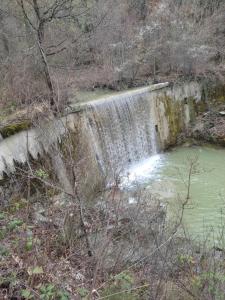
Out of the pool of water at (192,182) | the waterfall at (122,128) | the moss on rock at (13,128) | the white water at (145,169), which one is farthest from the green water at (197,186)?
the moss on rock at (13,128)

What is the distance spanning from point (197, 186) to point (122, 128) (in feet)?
8.57

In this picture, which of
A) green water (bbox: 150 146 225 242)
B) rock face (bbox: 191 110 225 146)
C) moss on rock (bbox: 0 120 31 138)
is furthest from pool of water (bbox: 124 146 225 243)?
moss on rock (bbox: 0 120 31 138)

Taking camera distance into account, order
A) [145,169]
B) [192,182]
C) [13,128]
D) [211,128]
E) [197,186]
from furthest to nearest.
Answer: [211,128], [145,169], [192,182], [197,186], [13,128]

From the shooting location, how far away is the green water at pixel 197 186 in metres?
6.70

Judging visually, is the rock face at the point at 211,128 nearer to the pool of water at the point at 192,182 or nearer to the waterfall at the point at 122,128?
the pool of water at the point at 192,182

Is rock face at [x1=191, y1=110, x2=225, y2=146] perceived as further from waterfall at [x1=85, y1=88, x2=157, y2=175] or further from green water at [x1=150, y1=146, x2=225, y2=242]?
waterfall at [x1=85, y1=88, x2=157, y2=175]

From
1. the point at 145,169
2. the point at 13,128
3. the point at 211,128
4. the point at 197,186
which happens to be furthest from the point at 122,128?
the point at 13,128

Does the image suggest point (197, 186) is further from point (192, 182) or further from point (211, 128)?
point (211, 128)

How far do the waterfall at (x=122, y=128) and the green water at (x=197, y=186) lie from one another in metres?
0.81

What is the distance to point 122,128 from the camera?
9.67 meters

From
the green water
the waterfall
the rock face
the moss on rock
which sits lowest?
the green water

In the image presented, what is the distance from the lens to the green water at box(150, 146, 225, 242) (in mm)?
6703

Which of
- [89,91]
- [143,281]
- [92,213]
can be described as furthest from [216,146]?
[143,281]

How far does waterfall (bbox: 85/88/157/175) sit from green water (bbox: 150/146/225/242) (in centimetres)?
81
